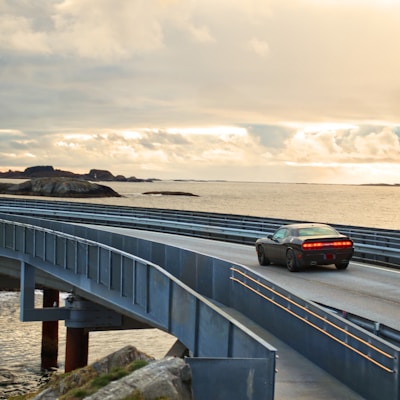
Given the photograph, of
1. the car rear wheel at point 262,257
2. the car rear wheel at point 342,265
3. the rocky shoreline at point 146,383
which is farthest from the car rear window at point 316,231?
the rocky shoreline at point 146,383

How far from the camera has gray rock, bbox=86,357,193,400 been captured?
7.61m

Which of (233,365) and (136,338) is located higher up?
(233,365)

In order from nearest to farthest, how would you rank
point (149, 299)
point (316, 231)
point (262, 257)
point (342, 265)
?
point (149, 299) < point (316, 231) < point (342, 265) < point (262, 257)

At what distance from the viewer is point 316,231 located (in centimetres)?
2067

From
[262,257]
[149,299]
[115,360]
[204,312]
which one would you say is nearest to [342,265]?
[262,257]

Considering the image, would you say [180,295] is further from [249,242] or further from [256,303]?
[249,242]

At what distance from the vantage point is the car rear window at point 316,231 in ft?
67.2

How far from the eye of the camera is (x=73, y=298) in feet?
77.0

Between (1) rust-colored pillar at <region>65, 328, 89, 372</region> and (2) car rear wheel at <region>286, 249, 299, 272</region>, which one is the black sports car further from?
(1) rust-colored pillar at <region>65, 328, 89, 372</region>

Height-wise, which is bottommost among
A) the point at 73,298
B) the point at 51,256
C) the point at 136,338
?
the point at 136,338

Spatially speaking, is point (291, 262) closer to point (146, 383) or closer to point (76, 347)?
point (76, 347)

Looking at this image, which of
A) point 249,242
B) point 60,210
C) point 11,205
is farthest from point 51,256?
point 11,205

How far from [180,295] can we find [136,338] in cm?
2223

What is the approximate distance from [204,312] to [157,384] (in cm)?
347
